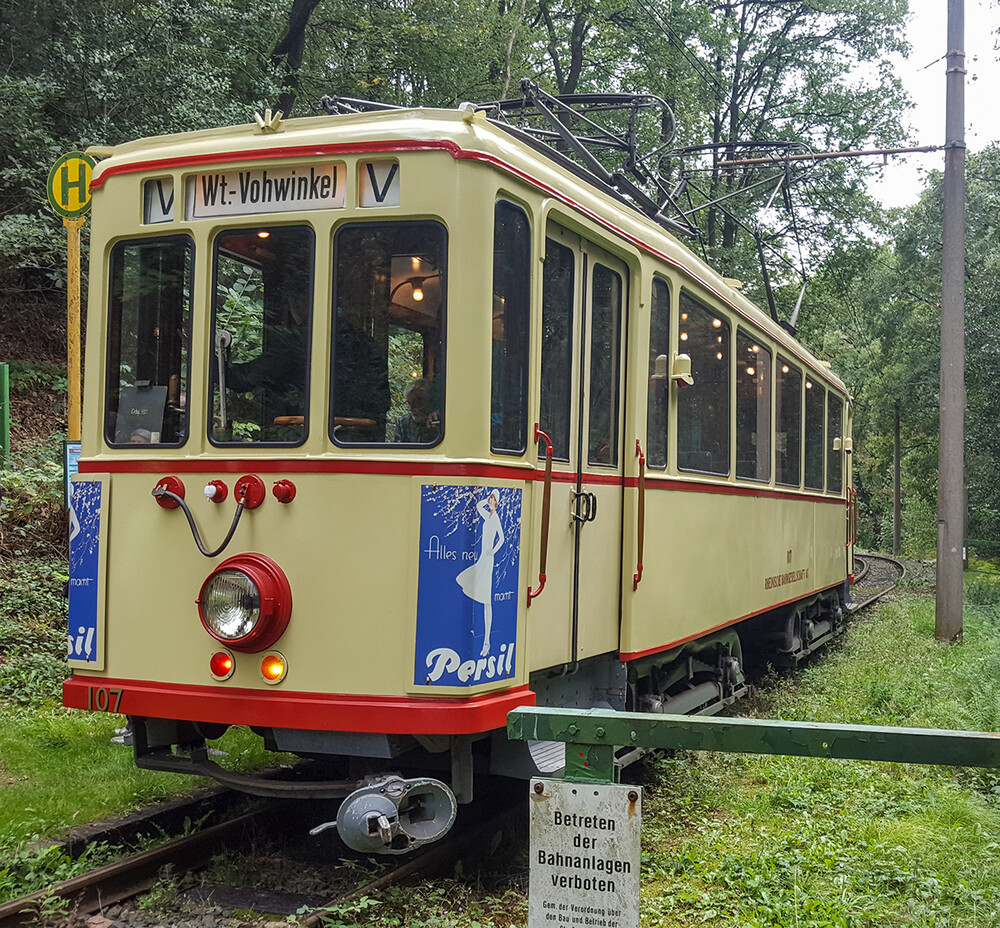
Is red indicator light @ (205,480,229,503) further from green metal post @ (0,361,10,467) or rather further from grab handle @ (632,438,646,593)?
green metal post @ (0,361,10,467)

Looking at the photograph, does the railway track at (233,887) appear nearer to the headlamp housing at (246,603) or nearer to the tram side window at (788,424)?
the headlamp housing at (246,603)

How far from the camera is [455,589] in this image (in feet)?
15.8

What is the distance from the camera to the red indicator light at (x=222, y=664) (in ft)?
16.2

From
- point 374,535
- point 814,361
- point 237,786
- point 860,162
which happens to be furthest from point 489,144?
point 860,162

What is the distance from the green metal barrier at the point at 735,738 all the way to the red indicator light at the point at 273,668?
2.16 metres

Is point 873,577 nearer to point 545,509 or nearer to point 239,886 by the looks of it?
point 545,509

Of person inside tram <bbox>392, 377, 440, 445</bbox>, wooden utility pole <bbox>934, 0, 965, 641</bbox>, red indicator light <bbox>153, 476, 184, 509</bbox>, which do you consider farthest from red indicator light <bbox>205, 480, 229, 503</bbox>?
wooden utility pole <bbox>934, 0, 965, 641</bbox>

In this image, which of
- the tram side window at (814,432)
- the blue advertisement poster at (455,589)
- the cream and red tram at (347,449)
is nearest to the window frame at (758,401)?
the tram side window at (814,432)

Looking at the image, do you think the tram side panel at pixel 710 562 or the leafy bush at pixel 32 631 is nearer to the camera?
the tram side panel at pixel 710 562

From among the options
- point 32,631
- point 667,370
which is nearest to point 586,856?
point 667,370

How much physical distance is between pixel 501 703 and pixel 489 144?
248cm

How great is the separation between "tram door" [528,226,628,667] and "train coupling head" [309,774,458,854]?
34.1 inches

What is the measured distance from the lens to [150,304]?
5.47 meters

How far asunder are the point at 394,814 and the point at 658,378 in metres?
3.24
